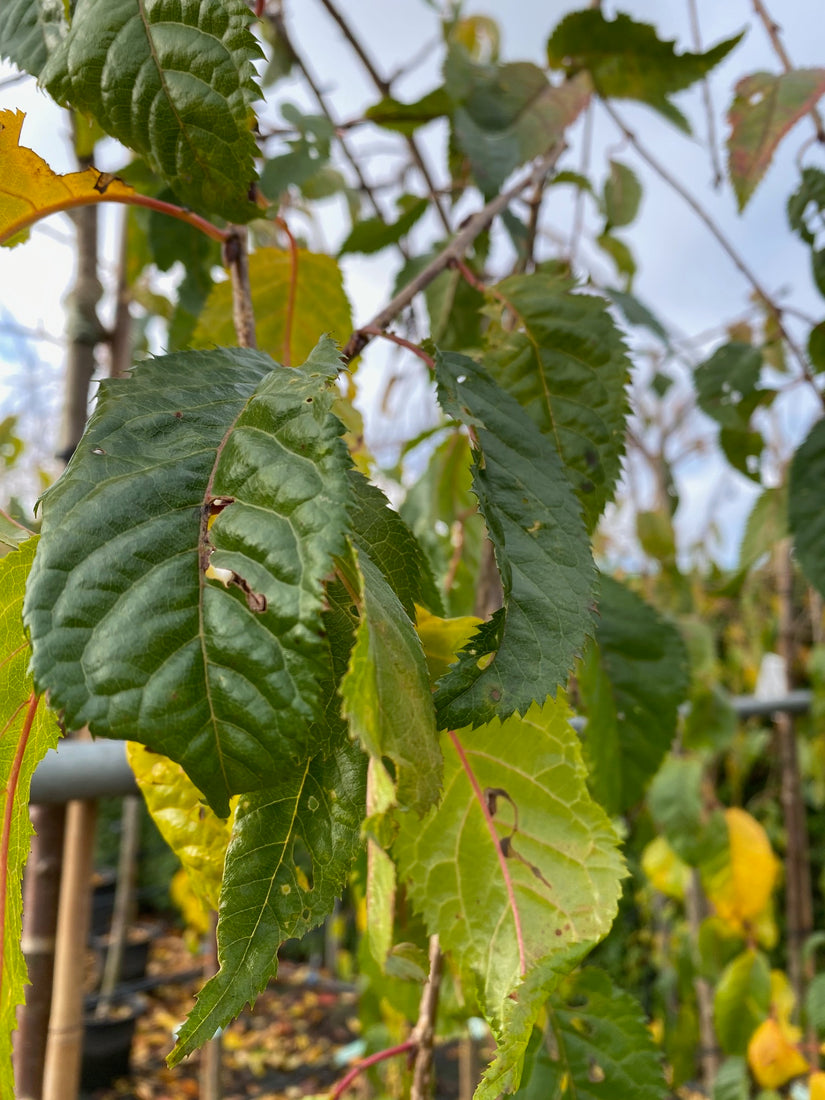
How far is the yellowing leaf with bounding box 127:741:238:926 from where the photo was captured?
33cm

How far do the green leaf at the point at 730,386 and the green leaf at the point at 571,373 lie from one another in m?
0.46

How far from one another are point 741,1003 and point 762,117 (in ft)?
4.25

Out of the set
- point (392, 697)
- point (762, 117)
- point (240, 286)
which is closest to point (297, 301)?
point (240, 286)

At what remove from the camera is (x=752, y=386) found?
0.91 metres

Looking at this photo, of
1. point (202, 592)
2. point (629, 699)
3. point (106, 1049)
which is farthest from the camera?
point (106, 1049)

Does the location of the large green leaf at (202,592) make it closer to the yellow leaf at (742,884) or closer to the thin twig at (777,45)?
the thin twig at (777,45)

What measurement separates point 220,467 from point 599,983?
0.49 m

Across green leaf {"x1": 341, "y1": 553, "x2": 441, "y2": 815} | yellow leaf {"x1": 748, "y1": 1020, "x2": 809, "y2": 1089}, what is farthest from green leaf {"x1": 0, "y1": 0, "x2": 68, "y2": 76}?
yellow leaf {"x1": 748, "y1": 1020, "x2": 809, "y2": 1089}

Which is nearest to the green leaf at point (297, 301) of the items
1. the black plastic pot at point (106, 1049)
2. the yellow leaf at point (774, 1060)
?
the yellow leaf at point (774, 1060)

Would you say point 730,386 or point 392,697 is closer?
point 392,697

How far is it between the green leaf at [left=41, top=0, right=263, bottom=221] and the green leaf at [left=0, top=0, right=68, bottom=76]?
0.02 metres

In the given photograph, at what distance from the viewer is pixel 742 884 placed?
149cm

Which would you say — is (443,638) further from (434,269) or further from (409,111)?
(409,111)

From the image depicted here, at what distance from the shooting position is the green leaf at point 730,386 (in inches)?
35.8
